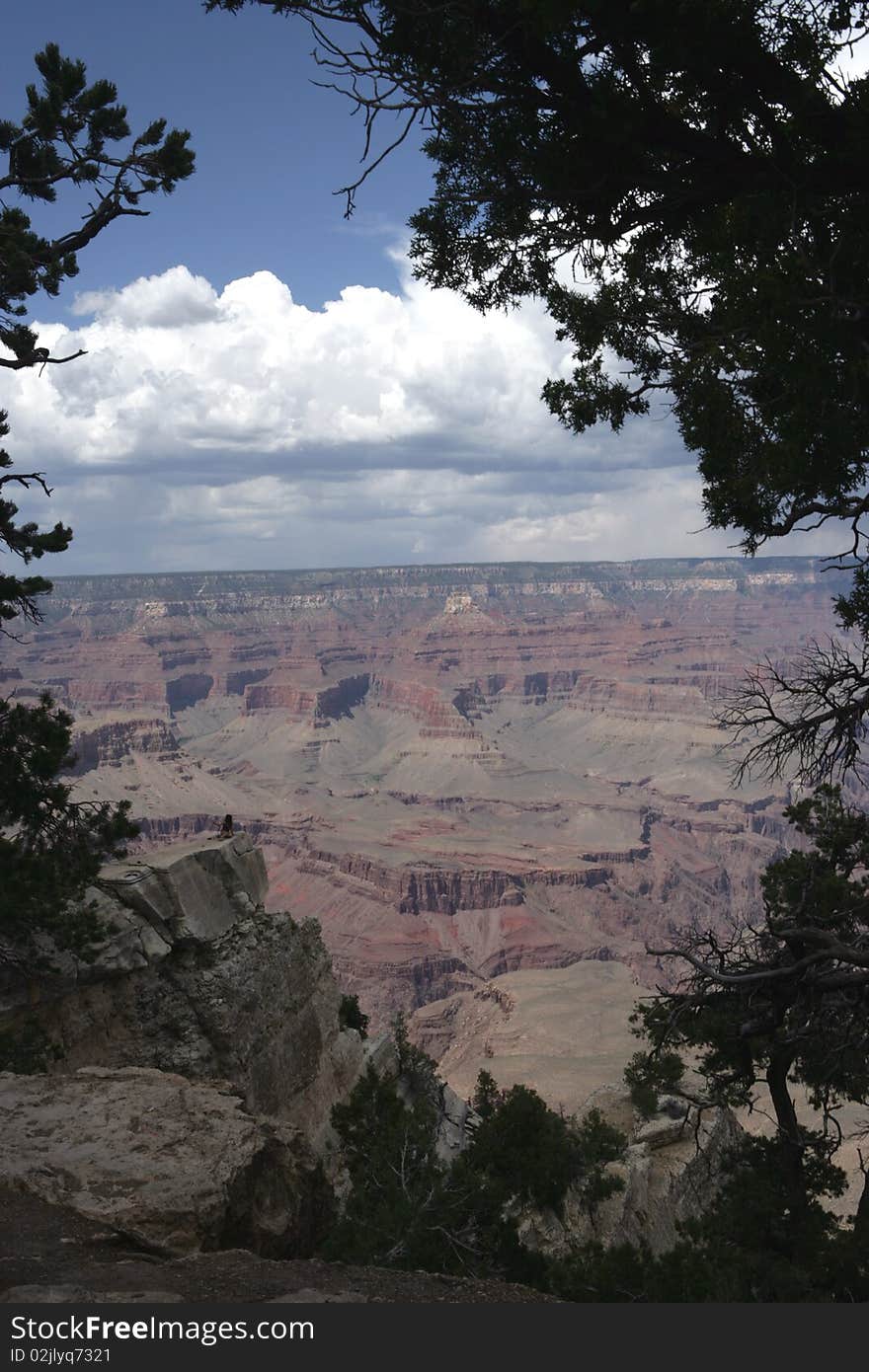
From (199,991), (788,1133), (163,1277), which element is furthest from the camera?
(199,991)

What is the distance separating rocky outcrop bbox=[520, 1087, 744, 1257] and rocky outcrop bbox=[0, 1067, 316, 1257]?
1032 cm

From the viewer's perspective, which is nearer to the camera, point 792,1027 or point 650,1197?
point 792,1027

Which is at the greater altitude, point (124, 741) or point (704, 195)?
point (704, 195)

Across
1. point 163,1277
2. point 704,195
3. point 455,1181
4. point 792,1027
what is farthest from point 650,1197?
point 704,195

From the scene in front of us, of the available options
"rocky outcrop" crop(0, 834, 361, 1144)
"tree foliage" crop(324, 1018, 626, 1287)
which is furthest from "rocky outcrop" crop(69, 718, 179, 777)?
"tree foliage" crop(324, 1018, 626, 1287)

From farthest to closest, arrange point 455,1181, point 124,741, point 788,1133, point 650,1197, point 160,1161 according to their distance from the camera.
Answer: point 124,741, point 650,1197, point 455,1181, point 788,1133, point 160,1161

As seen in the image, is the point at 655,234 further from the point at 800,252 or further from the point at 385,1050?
the point at 385,1050

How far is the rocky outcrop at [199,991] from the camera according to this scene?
56.1ft

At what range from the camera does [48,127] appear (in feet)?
41.1

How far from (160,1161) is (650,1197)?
644 inches

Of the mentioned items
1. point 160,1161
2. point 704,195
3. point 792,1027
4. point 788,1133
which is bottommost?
point 788,1133

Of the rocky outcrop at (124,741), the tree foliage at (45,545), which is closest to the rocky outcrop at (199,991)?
the tree foliage at (45,545)

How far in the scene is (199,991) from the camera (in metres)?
18.5

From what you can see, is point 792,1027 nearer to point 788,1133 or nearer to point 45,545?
point 788,1133
